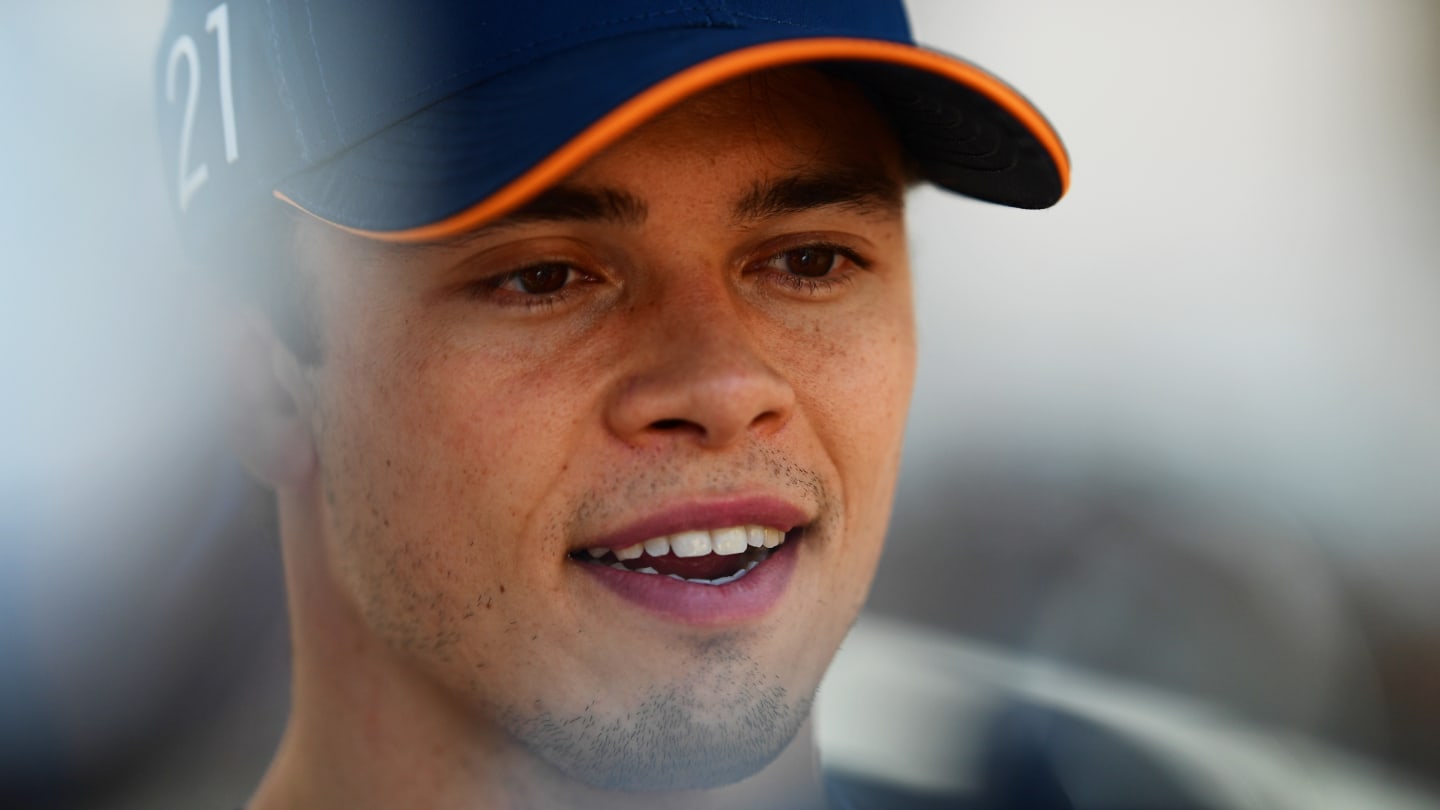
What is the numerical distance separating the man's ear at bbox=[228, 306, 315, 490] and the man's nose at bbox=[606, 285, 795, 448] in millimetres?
418

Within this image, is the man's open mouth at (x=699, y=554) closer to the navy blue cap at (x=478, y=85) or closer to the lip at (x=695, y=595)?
the lip at (x=695, y=595)

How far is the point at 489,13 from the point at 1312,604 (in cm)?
266

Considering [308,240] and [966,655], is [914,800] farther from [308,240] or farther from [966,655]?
[308,240]

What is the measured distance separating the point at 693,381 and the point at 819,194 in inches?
11.3

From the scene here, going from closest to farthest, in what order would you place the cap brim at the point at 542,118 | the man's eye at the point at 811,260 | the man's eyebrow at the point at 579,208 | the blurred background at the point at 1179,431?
the cap brim at the point at 542,118, the man's eyebrow at the point at 579,208, the man's eye at the point at 811,260, the blurred background at the point at 1179,431

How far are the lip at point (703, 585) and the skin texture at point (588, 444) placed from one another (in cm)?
1

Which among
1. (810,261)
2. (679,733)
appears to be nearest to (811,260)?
(810,261)

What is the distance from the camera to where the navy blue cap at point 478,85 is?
108cm

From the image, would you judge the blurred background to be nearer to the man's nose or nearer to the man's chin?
the man's chin

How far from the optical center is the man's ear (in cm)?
139

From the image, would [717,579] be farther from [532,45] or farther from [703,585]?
[532,45]

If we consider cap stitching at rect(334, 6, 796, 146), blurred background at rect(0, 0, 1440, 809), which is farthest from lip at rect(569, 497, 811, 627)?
blurred background at rect(0, 0, 1440, 809)

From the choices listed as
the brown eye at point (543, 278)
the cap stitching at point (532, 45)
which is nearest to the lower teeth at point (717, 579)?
the brown eye at point (543, 278)

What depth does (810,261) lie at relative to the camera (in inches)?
55.4
